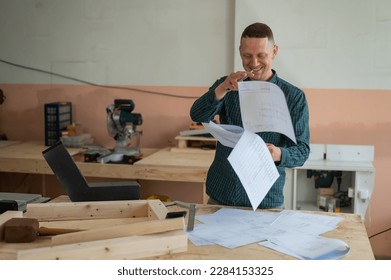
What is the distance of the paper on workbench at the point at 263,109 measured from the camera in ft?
5.49

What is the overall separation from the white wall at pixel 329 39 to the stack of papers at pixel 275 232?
186cm

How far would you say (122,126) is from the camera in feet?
10.6

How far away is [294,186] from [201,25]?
51.1 inches

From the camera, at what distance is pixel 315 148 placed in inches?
132

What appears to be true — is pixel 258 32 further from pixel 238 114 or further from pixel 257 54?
pixel 238 114

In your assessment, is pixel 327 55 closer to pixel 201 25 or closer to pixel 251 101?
pixel 201 25

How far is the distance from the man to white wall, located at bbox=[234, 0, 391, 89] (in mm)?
1394

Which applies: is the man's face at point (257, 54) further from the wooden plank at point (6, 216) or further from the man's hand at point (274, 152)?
the wooden plank at point (6, 216)

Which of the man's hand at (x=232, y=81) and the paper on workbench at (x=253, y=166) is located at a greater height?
the man's hand at (x=232, y=81)

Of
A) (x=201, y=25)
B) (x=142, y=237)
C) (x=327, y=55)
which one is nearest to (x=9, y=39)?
(x=201, y=25)

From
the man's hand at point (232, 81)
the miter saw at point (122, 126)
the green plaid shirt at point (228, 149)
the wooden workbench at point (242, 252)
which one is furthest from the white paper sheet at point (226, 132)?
the miter saw at point (122, 126)

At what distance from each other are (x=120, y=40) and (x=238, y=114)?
6.15ft

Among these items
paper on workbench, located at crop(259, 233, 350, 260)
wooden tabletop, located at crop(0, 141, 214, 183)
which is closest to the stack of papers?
paper on workbench, located at crop(259, 233, 350, 260)
